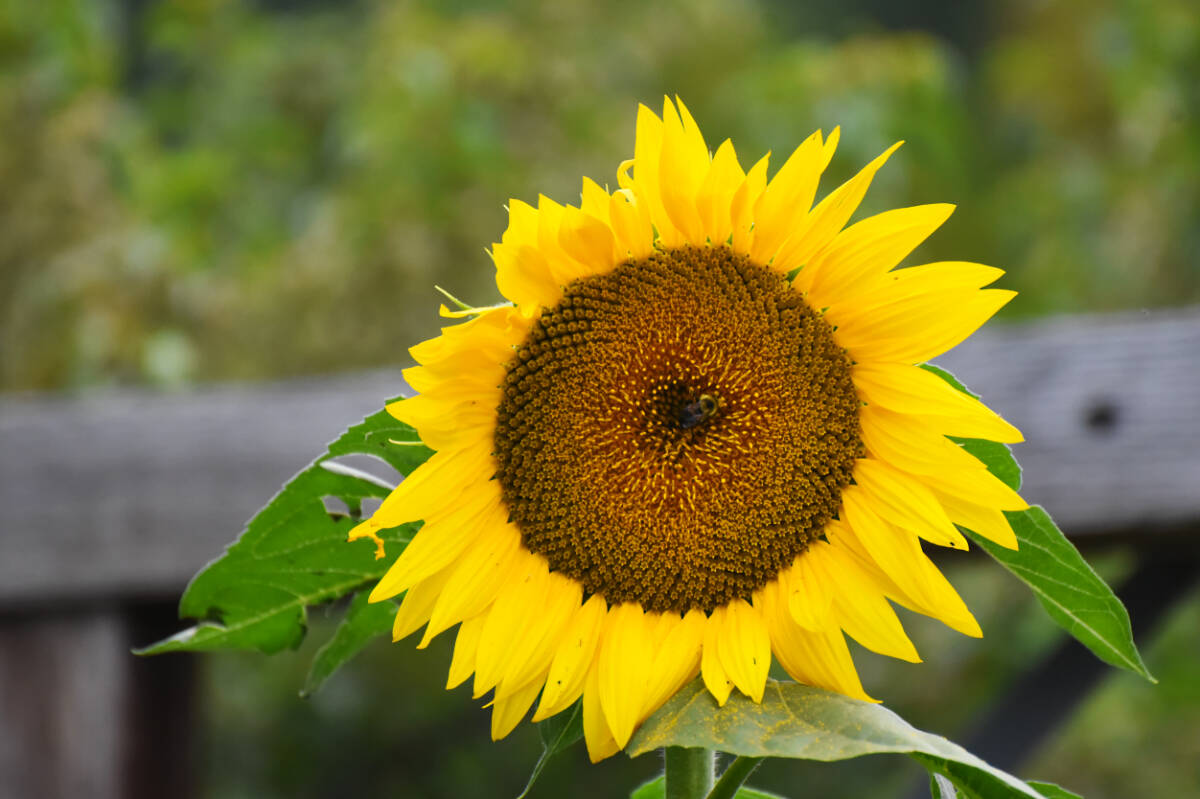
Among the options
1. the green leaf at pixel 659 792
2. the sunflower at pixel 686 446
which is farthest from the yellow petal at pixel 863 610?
the green leaf at pixel 659 792

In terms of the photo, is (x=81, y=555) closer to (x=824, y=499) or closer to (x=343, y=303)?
(x=824, y=499)

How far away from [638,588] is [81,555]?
1.14 meters

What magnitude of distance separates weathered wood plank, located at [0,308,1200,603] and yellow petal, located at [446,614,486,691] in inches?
34.9

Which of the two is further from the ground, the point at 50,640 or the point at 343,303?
the point at 343,303

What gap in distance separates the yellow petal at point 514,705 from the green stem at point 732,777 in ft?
0.34

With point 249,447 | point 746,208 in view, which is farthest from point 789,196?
point 249,447

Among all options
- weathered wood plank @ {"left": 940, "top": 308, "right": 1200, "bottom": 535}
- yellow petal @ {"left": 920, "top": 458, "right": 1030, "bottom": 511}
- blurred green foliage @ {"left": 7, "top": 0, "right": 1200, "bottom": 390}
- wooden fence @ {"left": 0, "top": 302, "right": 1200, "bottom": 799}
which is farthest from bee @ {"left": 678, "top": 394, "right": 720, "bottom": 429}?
blurred green foliage @ {"left": 7, "top": 0, "right": 1200, "bottom": 390}

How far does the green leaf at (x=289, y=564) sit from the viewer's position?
622 mm

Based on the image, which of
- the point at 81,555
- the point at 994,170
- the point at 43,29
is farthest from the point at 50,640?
the point at 994,170

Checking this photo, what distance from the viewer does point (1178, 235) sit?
3299 millimetres

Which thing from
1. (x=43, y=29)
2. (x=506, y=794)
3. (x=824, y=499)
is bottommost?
(x=506, y=794)

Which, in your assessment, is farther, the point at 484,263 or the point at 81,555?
the point at 484,263

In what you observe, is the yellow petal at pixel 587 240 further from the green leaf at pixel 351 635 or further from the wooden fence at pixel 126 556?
the wooden fence at pixel 126 556

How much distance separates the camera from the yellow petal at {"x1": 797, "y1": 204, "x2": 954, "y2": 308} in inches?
20.9
